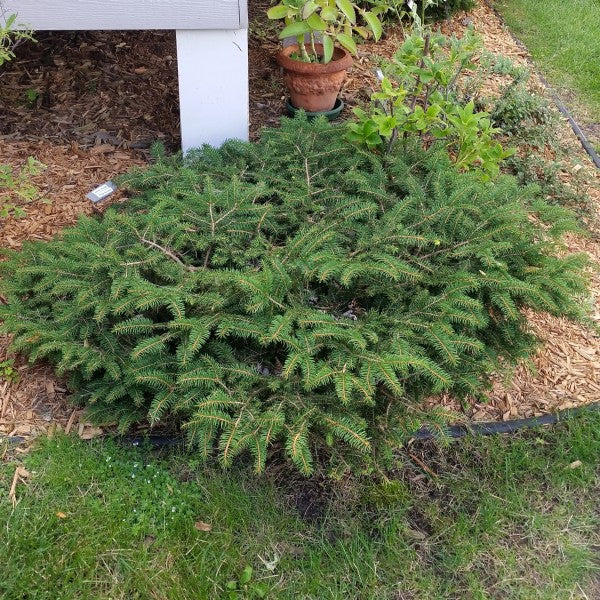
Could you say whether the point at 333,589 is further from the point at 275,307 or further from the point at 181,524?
the point at 275,307

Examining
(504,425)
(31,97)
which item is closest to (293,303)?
(504,425)

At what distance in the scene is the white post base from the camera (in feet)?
10.4

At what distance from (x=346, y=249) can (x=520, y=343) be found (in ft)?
2.76

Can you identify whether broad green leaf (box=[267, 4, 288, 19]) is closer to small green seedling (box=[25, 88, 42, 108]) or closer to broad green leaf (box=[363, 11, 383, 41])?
broad green leaf (box=[363, 11, 383, 41])

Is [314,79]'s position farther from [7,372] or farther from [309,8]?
[7,372]

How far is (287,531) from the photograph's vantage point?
7.35 ft

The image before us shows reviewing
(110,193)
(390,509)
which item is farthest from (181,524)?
(110,193)

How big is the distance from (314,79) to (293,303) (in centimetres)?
200

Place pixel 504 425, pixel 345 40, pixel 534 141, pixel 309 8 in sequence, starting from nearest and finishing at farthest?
pixel 504 425 → pixel 309 8 → pixel 345 40 → pixel 534 141

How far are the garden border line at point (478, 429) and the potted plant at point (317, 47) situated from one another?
221 centimetres

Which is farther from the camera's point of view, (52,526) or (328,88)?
(328,88)

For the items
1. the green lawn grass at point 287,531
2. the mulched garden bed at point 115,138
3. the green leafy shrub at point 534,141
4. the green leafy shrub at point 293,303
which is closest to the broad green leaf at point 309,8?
the mulched garden bed at point 115,138

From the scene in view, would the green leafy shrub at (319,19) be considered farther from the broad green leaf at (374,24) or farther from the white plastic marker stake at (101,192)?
the white plastic marker stake at (101,192)

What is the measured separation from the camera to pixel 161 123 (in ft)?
13.2
